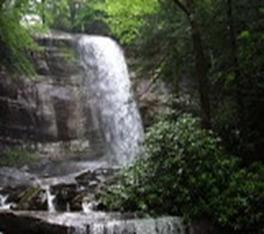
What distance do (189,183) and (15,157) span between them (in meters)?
10.2

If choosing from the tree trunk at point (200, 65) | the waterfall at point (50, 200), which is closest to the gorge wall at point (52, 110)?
the waterfall at point (50, 200)

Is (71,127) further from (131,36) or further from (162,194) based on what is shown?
(162,194)

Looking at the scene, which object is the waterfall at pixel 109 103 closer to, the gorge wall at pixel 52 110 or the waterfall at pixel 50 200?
the gorge wall at pixel 52 110

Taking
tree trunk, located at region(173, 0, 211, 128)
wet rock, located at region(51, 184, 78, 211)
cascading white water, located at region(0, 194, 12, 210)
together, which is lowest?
cascading white water, located at region(0, 194, 12, 210)

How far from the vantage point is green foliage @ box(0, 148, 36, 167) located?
19.5m

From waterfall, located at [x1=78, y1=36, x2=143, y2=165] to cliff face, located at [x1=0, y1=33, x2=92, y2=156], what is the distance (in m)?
0.42

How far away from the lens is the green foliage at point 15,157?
1951 cm

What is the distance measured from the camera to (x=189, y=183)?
11.5 meters

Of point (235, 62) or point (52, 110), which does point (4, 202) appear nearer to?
point (235, 62)

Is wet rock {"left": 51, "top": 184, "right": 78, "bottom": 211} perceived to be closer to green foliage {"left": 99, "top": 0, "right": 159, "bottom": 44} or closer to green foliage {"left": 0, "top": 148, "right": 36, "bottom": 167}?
green foliage {"left": 0, "top": 148, "right": 36, "bottom": 167}

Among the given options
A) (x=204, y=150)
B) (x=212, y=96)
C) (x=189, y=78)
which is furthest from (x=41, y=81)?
→ (x=204, y=150)

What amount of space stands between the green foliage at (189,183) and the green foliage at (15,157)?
7.56m

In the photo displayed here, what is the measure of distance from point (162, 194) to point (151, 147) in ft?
4.31

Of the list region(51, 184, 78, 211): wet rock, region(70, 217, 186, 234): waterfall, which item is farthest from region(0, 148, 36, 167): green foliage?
region(70, 217, 186, 234): waterfall
